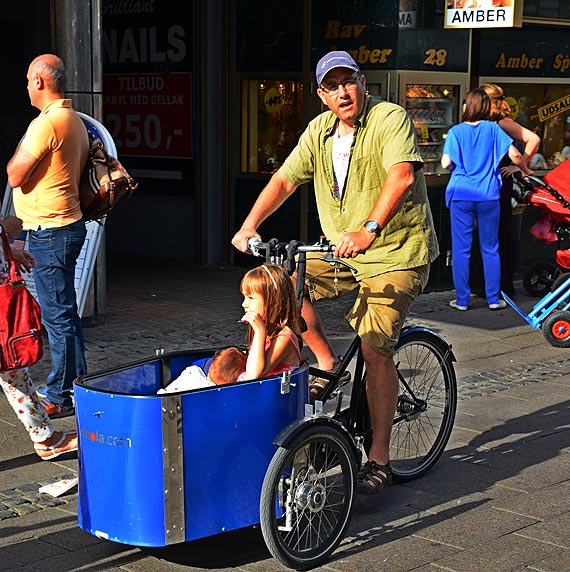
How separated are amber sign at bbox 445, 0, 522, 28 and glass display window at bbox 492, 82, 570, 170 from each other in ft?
5.24

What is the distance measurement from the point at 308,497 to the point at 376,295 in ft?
3.48

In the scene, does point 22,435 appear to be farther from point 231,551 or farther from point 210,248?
point 210,248

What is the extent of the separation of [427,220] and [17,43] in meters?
5.80

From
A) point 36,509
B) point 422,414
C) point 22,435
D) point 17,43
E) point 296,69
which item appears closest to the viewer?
point 36,509

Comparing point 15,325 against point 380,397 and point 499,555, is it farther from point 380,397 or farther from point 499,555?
point 499,555

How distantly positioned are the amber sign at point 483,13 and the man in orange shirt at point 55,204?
4637 millimetres

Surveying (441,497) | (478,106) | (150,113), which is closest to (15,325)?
(441,497)

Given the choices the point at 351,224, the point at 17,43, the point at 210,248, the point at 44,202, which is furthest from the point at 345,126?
the point at 210,248

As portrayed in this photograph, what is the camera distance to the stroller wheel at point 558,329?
8664 mm

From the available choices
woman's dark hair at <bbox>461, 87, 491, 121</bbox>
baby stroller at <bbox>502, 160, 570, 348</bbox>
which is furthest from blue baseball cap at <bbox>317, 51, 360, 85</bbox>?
woman's dark hair at <bbox>461, 87, 491, 121</bbox>

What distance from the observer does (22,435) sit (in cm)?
613

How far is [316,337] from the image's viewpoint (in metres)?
5.15

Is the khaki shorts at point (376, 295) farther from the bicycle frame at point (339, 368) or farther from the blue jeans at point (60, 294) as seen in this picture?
the blue jeans at point (60, 294)

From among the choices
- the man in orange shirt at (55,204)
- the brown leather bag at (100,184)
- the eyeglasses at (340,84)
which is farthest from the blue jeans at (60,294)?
the eyeglasses at (340,84)
